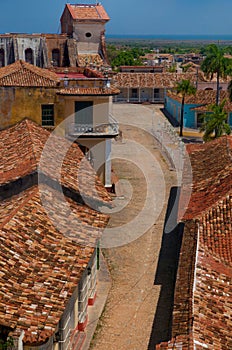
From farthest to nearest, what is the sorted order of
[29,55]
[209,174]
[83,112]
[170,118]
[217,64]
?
[170,118] → [217,64] → [29,55] → [83,112] → [209,174]

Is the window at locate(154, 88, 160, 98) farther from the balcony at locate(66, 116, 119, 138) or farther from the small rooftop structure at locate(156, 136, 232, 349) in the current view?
the small rooftop structure at locate(156, 136, 232, 349)

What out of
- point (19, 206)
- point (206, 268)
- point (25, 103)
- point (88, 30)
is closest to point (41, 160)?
point (19, 206)

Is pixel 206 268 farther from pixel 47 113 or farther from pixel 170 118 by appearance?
pixel 170 118

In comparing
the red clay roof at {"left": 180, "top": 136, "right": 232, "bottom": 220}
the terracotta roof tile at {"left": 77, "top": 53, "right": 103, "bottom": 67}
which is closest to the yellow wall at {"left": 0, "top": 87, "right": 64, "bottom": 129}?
the red clay roof at {"left": 180, "top": 136, "right": 232, "bottom": 220}

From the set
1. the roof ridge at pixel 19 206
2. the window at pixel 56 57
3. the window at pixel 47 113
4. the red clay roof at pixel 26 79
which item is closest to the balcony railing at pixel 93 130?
the window at pixel 47 113

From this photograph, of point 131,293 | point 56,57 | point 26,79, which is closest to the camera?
point 131,293

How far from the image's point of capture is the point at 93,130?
2434 cm

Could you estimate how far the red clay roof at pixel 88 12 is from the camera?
44.4 metres

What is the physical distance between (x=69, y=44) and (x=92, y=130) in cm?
2134

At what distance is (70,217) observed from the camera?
14.9 metres

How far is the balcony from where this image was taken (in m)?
24.1

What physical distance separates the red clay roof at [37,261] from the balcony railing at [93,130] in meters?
8.47

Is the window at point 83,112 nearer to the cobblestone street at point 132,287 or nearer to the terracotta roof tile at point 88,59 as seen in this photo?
the cobblestone street at point 132,287

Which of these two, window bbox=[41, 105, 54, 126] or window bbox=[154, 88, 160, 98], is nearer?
window bbox=[41, 105, 54, 126]
